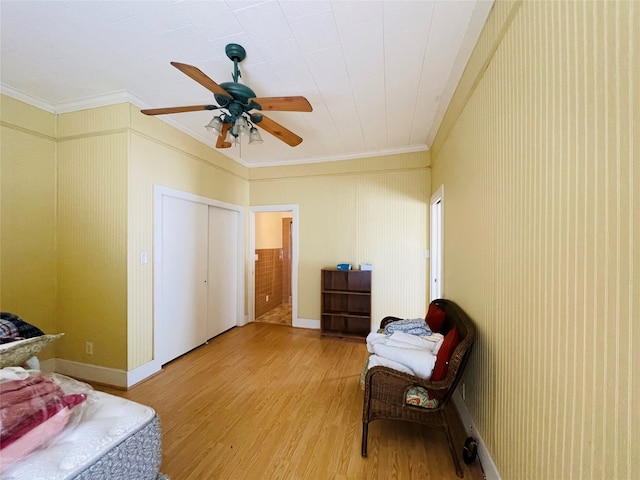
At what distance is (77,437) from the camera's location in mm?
884

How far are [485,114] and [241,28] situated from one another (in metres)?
1.63

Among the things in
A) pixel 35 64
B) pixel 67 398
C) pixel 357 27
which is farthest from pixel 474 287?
pixel 35 64

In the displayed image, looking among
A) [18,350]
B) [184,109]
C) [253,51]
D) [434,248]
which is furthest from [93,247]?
A: [434,248]

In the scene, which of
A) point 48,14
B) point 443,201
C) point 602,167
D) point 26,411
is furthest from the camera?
point 443,201

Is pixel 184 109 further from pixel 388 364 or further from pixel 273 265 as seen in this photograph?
pixel 273 265

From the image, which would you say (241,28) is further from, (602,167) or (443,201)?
(443,201)

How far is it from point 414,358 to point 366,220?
2.48 meters

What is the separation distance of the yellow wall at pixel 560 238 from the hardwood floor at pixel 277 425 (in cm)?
53

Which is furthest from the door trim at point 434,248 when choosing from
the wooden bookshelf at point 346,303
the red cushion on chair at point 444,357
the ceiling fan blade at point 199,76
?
the ceiling fan blade at point 199,76

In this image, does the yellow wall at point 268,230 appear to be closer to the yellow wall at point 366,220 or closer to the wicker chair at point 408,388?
the yellow wall at point 366,220

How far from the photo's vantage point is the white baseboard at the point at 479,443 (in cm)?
143

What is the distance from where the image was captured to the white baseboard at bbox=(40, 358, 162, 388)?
2430mm

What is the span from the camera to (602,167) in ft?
2.35

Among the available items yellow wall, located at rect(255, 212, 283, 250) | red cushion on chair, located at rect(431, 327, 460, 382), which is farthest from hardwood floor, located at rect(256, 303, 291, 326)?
red cushion on chair, located at rect(431, 327, 460, 382)
